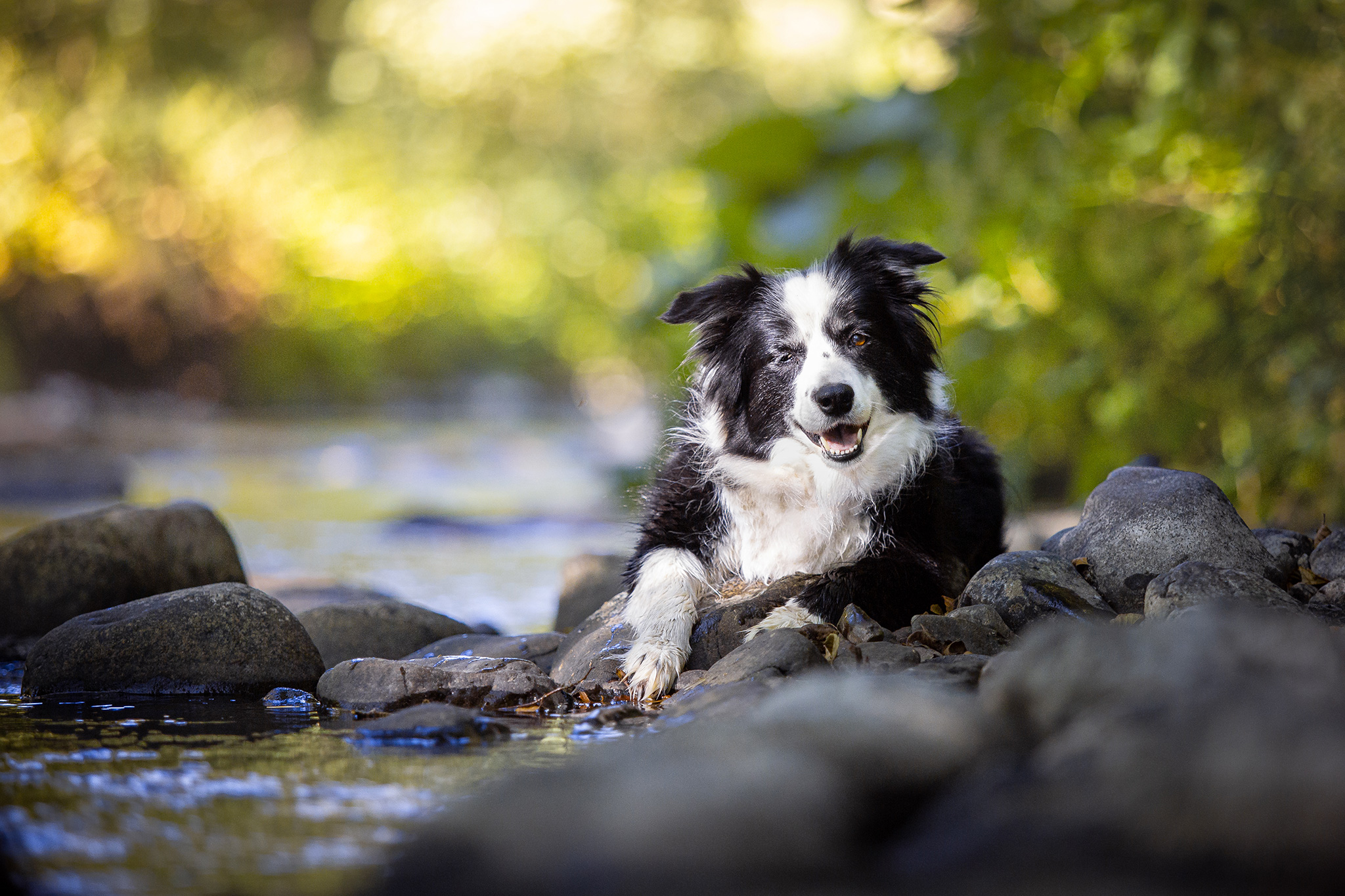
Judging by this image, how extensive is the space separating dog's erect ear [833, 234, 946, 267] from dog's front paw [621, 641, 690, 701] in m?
1.35

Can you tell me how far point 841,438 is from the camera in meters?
3.46

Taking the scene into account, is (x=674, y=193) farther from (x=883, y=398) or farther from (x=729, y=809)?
(x=729, y=809)

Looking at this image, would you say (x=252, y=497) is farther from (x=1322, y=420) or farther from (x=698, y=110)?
(x=698, y=110)

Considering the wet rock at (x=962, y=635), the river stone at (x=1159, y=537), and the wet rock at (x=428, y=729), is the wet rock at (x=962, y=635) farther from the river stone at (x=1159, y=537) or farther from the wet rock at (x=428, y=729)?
the wet rock at (x=428, y=729)

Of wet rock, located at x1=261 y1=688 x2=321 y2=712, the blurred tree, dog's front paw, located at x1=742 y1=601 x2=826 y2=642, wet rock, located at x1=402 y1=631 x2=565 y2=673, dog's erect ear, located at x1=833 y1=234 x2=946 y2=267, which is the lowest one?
wet rock, located at x1=261 y1=688 x2=321 y2=712

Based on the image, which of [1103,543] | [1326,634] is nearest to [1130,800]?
[1326,634]

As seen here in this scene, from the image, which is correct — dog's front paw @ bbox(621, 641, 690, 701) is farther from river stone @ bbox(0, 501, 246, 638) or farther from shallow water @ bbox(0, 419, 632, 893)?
river stone @ bbox(0, 501, 246, 638)

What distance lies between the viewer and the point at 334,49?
27.8m

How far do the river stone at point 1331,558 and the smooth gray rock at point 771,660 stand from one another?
61.0 inches

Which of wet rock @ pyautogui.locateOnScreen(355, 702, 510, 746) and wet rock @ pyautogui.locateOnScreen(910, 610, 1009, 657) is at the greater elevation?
wet rock @ pyautogui.locateOnScreen(910, 610, 1009, 657)

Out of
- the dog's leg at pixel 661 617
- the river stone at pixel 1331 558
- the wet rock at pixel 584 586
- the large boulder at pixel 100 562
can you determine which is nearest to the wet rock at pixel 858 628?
the dog's leg at pixel 661 617

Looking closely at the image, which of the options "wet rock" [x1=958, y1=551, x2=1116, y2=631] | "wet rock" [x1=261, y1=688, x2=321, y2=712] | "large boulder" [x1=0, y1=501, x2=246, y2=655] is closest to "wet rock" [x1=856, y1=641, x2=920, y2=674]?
"wet rock" [x1=958, y1=551, x2=1116, y2=631]

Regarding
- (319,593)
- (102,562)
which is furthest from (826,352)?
(102,562)

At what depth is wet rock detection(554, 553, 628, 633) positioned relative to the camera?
4.59 meters
